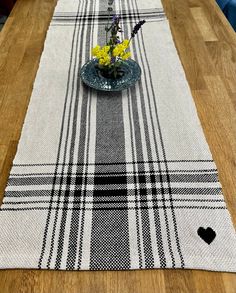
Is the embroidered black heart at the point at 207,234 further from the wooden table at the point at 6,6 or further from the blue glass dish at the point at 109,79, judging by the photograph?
the wooden table at the point at 6,6

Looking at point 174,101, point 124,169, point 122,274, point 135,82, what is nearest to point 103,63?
point 135,82

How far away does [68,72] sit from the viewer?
116 centimetres

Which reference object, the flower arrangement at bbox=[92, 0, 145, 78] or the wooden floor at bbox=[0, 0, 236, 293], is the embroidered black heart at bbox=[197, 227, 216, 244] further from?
the flower arrangement at bbox=[92, 0, 145, 78]

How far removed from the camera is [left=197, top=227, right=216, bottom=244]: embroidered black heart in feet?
2.27

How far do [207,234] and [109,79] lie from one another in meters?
0.58

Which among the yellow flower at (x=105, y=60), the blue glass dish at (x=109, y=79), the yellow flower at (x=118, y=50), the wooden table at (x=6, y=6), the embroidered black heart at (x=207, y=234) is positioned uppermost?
the yellow flower at (x=118, y=50)

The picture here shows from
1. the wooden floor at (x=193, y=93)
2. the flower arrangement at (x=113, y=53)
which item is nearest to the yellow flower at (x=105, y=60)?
the flower arrangement at (x=113, y=53)

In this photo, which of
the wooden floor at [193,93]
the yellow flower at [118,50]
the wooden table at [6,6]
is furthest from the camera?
the wooden table at [6,6]

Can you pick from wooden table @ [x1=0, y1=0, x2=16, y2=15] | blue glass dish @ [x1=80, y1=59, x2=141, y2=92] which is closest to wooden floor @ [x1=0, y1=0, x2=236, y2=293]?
blue glass dish @ [x1=80, y1=59, x2=141, y2=92]

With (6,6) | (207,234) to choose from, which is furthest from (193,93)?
(6,6)

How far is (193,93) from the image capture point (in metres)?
1.07

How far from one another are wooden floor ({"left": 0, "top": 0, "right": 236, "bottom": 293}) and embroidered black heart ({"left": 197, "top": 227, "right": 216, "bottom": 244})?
7 centimetres

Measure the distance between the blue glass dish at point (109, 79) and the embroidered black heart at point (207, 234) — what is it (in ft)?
1.70

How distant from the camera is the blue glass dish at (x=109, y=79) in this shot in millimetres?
1041
